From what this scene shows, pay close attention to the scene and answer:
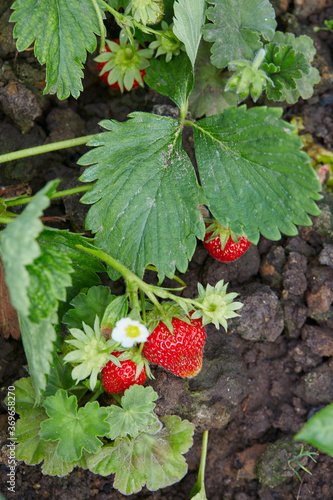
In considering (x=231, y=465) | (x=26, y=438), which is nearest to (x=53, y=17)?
(x=26, y=438)

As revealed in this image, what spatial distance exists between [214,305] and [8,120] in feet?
3.97

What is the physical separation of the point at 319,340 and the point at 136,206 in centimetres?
91

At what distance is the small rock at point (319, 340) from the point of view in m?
1.85

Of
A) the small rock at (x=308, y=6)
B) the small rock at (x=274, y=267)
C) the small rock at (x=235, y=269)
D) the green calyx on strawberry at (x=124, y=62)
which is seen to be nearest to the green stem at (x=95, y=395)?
the small rock at (x=235, y=269)

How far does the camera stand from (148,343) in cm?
153

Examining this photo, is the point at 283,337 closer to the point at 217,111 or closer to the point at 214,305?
the point at 214,305

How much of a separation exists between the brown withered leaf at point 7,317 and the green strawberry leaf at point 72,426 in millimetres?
356

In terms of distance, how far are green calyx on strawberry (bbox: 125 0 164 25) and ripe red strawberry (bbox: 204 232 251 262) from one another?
80cm

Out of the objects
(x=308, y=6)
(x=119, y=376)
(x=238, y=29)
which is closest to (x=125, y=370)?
(x=119, y=376)

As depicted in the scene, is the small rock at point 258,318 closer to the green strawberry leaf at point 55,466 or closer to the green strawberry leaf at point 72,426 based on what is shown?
the green strawberry leaf at point 72,426

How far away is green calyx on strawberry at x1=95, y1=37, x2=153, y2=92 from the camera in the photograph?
6.12ft

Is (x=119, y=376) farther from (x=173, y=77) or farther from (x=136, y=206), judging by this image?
(x=173, y=77)

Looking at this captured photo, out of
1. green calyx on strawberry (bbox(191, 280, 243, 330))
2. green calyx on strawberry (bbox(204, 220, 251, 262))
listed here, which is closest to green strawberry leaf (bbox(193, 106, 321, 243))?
green calyx on strawberry (bbox(204, 220, 251, 262))

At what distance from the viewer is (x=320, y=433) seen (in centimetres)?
99
